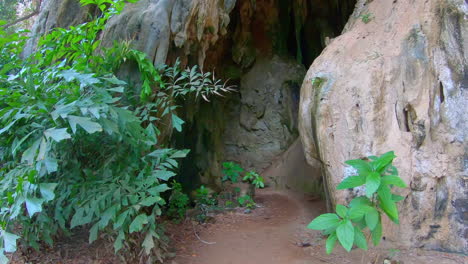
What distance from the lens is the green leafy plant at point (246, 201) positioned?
20.7 ft

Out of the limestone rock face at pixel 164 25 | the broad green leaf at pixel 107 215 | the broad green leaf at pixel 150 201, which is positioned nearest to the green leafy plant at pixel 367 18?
the limestone rock face at pixel 164 25

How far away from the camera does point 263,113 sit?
8453 millimetres

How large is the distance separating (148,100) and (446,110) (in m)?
3.30

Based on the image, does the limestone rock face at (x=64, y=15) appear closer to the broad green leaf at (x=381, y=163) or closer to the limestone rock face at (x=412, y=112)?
the limestone rock face at (x=412, y=112)

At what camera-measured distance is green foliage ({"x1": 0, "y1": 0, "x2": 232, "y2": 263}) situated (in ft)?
8.90

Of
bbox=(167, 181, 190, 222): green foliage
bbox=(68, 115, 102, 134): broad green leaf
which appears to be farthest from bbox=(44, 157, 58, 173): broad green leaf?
bbox=(167, 181, 190, 222): green foliage

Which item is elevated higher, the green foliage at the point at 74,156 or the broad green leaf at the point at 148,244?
the green foliage at the point at 74,156

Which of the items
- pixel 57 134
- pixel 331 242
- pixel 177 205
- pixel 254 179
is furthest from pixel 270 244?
pixel 57 134

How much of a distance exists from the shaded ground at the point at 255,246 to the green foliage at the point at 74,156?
273mm

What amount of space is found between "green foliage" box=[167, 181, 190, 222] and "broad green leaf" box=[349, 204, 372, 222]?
127 inches

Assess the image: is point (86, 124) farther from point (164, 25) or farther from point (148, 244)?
point (164, 25)

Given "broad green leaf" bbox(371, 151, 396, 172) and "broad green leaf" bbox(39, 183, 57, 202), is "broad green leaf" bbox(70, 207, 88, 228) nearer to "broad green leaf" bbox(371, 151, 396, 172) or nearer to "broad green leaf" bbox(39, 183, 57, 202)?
"broad green leaf" bbox(39, 183, 57, 202)

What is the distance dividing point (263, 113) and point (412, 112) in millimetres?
4674

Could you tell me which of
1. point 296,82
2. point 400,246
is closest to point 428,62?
point 400,246
